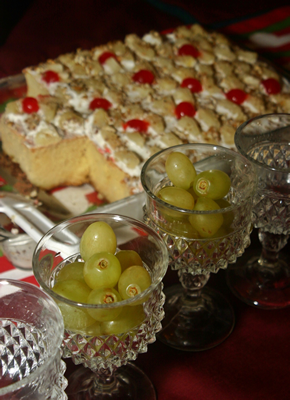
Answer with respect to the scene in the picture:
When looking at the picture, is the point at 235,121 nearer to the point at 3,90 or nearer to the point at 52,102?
the point at 52,102

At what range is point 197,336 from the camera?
3.37ft

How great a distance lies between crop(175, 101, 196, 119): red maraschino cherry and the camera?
1584mm

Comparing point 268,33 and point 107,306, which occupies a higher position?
point 268,33

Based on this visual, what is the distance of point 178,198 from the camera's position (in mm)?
838

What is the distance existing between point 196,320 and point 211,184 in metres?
0.38

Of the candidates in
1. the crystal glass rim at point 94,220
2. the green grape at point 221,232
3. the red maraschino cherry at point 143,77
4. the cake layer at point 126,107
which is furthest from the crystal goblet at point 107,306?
the red maraschino cherry at point 143,77

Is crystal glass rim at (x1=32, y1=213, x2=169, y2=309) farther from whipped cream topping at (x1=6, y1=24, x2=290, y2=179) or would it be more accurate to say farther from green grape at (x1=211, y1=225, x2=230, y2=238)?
whipped cream topping at (x1=6, y1=24, x2=290, y2=179)

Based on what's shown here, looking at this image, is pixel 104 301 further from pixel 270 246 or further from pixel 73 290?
pixel 270 246

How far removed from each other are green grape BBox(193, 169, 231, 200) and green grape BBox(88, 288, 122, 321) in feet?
0.93

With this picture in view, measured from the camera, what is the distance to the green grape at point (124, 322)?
0.67 meters

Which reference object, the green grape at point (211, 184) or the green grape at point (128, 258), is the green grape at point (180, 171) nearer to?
the green grape at point (211, 184)

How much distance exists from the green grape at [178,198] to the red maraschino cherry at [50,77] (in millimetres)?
1002

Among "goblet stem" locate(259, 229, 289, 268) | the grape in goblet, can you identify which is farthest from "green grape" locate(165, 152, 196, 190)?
"goblet stem" locate(259, 229, 289, 268)

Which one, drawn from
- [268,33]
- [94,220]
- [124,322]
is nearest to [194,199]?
[94,220]
